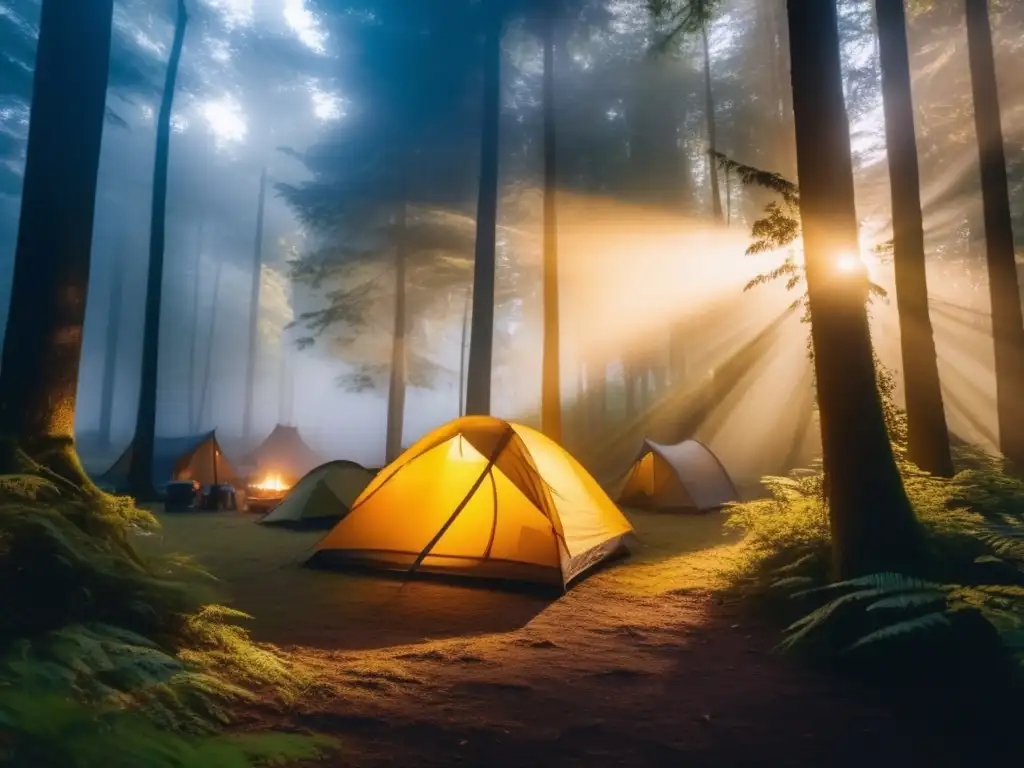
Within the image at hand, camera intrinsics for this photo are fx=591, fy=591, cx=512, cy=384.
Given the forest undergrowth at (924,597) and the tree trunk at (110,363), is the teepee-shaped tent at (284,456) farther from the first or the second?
the tree trunk at (110,363)

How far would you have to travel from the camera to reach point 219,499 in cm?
1384

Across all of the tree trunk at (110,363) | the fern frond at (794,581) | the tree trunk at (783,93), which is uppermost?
the tree trunk at (783,93)

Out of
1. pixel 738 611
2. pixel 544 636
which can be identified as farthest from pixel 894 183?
pixel 544 636

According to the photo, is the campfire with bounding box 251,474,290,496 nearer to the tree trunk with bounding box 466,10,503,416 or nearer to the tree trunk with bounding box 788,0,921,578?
the tree trunk with bounding box 466,10,503,416

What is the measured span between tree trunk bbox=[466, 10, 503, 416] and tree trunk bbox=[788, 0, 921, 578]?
1046 cm

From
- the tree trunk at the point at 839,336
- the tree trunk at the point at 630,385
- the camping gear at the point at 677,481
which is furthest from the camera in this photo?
the tree trunk at the point at 630,385

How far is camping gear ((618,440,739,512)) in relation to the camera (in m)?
13.6

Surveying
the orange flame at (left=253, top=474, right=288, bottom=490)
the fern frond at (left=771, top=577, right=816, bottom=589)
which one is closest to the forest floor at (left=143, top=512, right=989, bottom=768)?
the fern frond at (left=771, top=577, right=816, bottom=589)

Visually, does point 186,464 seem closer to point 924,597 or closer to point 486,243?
point 486,243

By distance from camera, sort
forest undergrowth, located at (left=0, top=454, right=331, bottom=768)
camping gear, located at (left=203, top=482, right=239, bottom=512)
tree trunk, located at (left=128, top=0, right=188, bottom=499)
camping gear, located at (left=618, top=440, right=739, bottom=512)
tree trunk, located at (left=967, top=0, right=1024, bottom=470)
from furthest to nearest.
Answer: tree trunk, located at (left=128, top=0, right=188, bottom=499) → camping gear, located at (left=203, top=482, right=239, bottom=512) → camping gear, located at (left=618, top=440, right=739, bottom=512) → tree trunk, located at (left=967, top=0, right=1024, bottom=470) → forest undergrowth, located at (left=0, top=454, right=331, bottom=768)

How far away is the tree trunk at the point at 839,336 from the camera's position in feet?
15.9

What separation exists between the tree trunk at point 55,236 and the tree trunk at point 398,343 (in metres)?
15.6

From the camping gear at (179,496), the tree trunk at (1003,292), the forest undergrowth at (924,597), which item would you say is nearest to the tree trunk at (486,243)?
the camping gear at (179,496)

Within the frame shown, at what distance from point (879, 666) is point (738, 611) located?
5.98 ft
